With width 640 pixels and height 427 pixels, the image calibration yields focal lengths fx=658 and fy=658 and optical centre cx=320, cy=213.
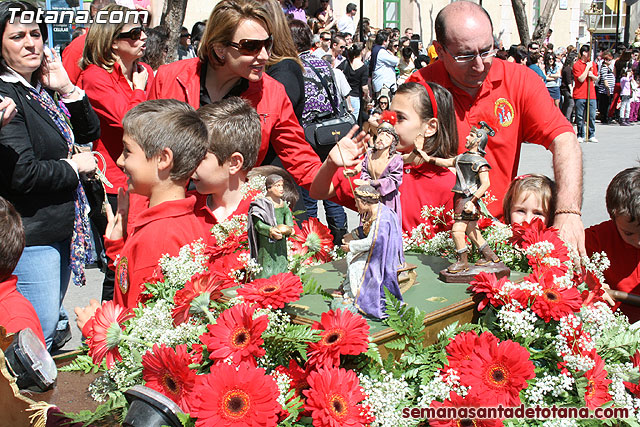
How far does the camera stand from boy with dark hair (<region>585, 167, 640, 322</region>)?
104 inches

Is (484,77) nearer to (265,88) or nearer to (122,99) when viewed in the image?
(265,88)

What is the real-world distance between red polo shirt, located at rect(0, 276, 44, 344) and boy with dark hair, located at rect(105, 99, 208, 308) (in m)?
0.30

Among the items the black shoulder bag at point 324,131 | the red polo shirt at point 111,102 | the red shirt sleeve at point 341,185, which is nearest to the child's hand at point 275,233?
the red shirt sleeve at point 341,185

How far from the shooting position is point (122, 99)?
14.0ft

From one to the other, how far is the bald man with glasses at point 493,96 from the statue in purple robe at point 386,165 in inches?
50.2

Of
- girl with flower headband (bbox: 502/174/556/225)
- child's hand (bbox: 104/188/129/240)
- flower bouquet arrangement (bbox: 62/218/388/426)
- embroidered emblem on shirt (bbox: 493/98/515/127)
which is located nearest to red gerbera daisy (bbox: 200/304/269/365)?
flower bouquet arrangement (bbox: 62/218/388/426)

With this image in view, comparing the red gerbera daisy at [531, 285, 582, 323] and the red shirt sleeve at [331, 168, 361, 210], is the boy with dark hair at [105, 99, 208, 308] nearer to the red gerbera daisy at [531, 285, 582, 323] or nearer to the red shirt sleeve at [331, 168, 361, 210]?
the red shirt sleeve at [331, 168, 361, 210]

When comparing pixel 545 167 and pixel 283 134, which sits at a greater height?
pixel 283 134

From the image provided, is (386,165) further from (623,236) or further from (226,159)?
(623,236)

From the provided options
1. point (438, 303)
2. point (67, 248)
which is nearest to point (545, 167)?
point (67, 248)

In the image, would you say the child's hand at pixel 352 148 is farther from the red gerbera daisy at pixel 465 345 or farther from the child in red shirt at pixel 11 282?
the child in red shirt at pixel 11 282

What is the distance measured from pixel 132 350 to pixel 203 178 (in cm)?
98

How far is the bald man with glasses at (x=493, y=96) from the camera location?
3.05 meters

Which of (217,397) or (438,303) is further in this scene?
(438,303)
